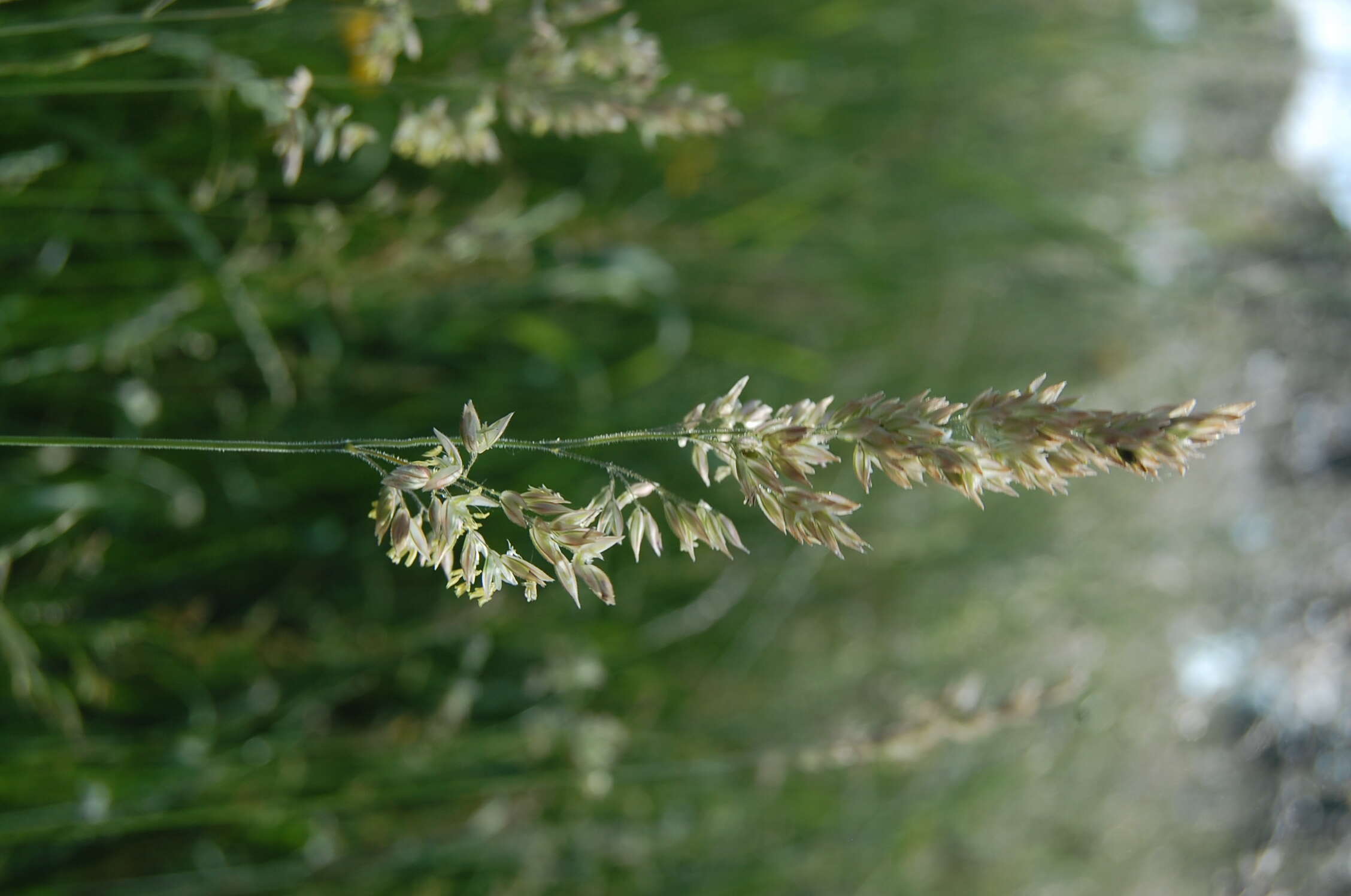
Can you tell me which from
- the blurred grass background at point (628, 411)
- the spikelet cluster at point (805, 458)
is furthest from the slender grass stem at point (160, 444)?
the blurred grass background at point (628, 411)

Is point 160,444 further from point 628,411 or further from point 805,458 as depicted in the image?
point 628,411

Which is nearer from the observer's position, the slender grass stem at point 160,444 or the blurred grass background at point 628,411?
the slender grass stem at point 160,444

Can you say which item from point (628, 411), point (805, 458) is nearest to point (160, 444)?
point (805, 458)

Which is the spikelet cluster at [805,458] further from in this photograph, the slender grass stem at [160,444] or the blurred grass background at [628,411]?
the blurred grass background at [628,411]

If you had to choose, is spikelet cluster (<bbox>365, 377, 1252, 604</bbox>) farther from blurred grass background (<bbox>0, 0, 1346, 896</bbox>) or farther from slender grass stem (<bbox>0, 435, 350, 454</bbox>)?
blurred grass background (<bbox>0, 0, 1346, 896</bbox>)

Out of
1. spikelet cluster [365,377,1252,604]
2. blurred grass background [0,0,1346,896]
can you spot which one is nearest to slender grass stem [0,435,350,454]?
spikelet cluster [365,377,1252,604]

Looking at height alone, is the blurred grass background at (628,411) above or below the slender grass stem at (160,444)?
below
